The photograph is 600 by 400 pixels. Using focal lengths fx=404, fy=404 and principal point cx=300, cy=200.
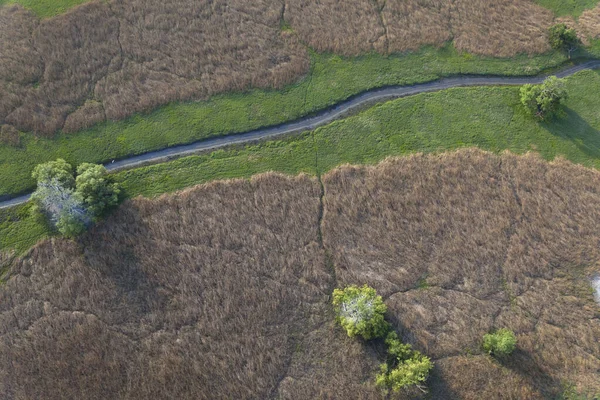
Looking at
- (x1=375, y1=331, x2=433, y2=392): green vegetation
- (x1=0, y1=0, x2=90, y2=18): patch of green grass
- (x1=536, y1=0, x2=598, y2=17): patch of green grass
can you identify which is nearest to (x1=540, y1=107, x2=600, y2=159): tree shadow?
(x1=536, y1=0, x2=598, y2=17): patch of green grass

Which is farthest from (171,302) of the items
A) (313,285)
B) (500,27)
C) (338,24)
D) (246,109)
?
(500,27)

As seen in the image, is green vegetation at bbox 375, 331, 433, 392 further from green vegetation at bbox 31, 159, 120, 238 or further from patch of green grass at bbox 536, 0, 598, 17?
patch of green grass at bbox 536, 0, 598, 17

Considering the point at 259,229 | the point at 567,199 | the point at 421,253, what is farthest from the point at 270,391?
the point at 567,199

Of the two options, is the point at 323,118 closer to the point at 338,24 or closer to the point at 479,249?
the point at 338,24

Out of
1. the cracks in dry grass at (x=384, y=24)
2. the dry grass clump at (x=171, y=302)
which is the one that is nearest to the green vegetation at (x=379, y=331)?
the dry grass clump at (x=171, y=302)

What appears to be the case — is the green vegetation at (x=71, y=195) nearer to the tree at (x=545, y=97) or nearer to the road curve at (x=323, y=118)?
the road curve at (x=323, y=118)

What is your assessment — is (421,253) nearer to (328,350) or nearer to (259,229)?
(328,350)
